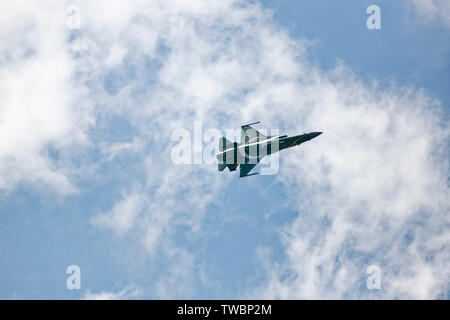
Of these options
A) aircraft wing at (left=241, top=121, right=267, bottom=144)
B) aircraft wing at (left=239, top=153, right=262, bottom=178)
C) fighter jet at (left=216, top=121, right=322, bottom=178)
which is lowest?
aircraft wing at (left=239, top=153, right=262, bottom=178)

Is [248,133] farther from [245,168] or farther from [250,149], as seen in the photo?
[245,168]

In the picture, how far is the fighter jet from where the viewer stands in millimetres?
85938

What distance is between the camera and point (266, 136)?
89.8 m

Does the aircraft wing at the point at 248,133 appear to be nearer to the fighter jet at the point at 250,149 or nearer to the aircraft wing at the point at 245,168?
the fighter jet at the point at 250,149

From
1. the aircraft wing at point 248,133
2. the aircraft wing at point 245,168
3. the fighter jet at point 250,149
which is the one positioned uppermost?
the aircraft wing at point 248,133

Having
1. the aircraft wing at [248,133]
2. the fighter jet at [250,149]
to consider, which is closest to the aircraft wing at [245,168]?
the fighter jet at [250,149]

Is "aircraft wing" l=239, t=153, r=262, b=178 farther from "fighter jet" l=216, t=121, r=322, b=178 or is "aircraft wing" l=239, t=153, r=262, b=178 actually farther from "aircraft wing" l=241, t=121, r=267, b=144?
"aircraft wing" l=241, t=121, r=267, b=144

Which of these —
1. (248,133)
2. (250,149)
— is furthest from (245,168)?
(248,133)

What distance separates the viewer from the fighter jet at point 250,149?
85938mm

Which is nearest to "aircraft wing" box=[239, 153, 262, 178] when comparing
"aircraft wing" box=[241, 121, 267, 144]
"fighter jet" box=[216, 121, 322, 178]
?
"fighter jet" box=[216, 121, 322, 178]

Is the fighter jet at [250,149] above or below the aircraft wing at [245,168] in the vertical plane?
above
